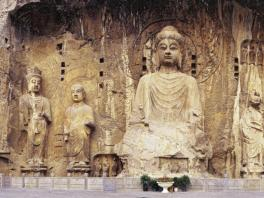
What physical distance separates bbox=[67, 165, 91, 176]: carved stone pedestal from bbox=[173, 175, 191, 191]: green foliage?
103 inches

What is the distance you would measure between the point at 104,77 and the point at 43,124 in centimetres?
176

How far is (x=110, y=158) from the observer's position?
1437 cm

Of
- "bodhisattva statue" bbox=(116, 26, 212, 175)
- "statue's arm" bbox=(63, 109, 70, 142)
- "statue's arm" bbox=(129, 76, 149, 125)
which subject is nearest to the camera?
"bodhisattva statue" bbox=(116, 26, 212, 175)

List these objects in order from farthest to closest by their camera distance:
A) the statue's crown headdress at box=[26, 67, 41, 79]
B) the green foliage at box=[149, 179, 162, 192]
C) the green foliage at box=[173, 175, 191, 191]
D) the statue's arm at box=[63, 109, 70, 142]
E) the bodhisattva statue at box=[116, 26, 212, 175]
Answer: the statue's crown headdress at box=[26, 67, 41, 79], the statue's arm at box=[63, 109, 70, 142], the bodhisattva statue at box=[116, 26, 212, 175], the green foliage at box=[173, 175, 191, 191], the green foliage at box=[149, 179, 162, 192]

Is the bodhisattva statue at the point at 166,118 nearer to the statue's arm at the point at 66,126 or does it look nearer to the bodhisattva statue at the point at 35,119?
the statue's arm at the point at 66,126

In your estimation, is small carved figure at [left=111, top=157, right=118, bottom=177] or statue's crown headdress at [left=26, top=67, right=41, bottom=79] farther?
statue's crown headdress at [left=26, top=67, right=41, bottom=79]

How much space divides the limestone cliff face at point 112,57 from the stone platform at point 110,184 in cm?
136

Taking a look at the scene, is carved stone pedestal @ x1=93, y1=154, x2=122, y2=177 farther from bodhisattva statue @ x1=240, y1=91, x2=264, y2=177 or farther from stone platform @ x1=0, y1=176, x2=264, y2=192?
bodhisattva statue @ x1=240, y1=91, x2=264, y2=177

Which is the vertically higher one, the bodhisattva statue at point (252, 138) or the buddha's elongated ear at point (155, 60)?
the buddha's elongated ear at point (155, 60)

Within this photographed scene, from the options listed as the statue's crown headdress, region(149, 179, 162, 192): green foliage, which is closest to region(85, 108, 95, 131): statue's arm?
the statue's crown headdress

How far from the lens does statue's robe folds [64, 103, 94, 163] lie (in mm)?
14188

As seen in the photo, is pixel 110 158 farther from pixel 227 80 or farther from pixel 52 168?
pixel 227 80

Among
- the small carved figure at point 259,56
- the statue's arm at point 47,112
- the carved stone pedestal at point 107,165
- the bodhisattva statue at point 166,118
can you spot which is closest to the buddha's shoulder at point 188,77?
the bodhisattva statue at point 166,118

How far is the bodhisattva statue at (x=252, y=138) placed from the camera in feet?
45.2
